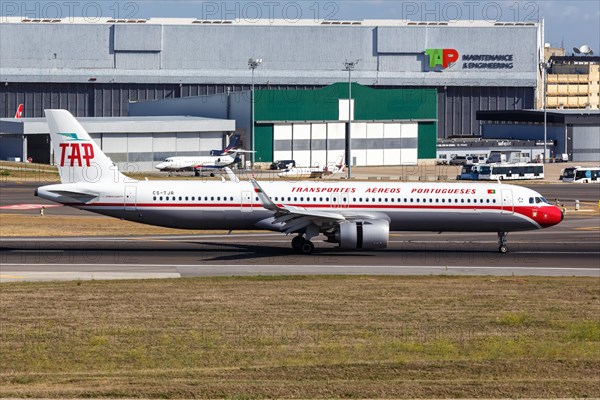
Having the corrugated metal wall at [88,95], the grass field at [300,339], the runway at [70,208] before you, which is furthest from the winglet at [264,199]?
the corrugated metal wall at [88,95]

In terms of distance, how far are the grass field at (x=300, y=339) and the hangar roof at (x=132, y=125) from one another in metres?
85.3

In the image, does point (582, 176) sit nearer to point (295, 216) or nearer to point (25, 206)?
point (25, 206)

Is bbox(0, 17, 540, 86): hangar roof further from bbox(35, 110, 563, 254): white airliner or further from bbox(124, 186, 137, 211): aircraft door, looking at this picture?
bbox(124, 186, 137, 211): aircraft door

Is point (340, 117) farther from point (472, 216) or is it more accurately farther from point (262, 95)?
point (472, 216)

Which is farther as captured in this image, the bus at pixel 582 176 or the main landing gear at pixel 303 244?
the bus at pixel 582 176

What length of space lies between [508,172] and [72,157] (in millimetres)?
74353

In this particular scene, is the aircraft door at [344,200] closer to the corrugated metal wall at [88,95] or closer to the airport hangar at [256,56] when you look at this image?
the airport hangar at [256,56]

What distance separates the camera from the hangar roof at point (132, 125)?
12269 centimetres

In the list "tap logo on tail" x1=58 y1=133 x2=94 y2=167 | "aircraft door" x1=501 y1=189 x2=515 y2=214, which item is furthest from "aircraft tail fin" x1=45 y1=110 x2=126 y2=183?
"aircraft door" x1=501 y1=189 x2=515 y2=214

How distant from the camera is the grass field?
76.9 feet

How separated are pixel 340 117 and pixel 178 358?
108 meters

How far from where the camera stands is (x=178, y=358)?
1036 inches

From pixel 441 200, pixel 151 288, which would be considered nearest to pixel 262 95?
pixel 441 200

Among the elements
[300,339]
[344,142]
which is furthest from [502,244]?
[344,142]
